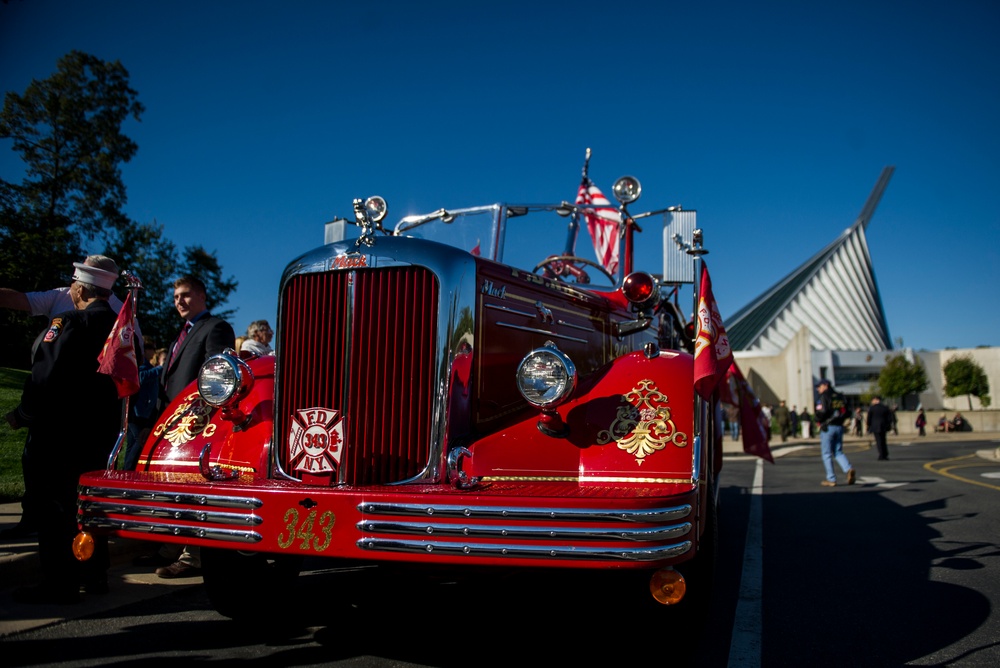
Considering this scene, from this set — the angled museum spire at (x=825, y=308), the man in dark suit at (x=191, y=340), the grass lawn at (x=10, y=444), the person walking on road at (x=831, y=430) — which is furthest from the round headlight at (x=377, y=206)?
the angled museum spire at (x=825, y=308)

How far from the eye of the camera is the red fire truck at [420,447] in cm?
240

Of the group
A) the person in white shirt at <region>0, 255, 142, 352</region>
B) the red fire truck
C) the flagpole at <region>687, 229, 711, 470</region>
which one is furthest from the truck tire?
the flagpole at <region>687, 229, 711, 470</region>

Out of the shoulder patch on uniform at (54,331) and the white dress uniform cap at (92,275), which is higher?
the white dress uniform cap at (92,275)

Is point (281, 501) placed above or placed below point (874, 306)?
below

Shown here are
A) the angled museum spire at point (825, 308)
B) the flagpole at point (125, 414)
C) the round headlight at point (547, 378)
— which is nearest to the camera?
the round headlight at point (547, 378)

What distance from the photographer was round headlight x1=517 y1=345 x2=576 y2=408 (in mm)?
2885

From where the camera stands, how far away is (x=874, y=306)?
73.5 metres

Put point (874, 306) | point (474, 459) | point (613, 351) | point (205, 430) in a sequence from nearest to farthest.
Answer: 1. point (474, 459)
2. point (205, 430)
3. point (613, 351)
4. point (874, 306)

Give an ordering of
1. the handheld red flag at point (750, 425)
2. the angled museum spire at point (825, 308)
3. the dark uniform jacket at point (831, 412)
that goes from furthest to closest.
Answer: the angled museum spire at point (825, 308) → the dark uniform jacket at point (831, 412) → the handheld red flag at point (750, 425)

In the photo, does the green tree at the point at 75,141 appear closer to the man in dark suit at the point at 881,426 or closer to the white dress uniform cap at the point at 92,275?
the white dress uniform cap at the point at 92,275

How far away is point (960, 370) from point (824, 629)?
5317 centimetres

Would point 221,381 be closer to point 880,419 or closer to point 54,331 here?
point 54,331

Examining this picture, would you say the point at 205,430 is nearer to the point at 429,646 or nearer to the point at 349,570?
the point at 429,646

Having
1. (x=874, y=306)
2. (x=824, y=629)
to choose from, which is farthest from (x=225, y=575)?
(x=874, y=306)
